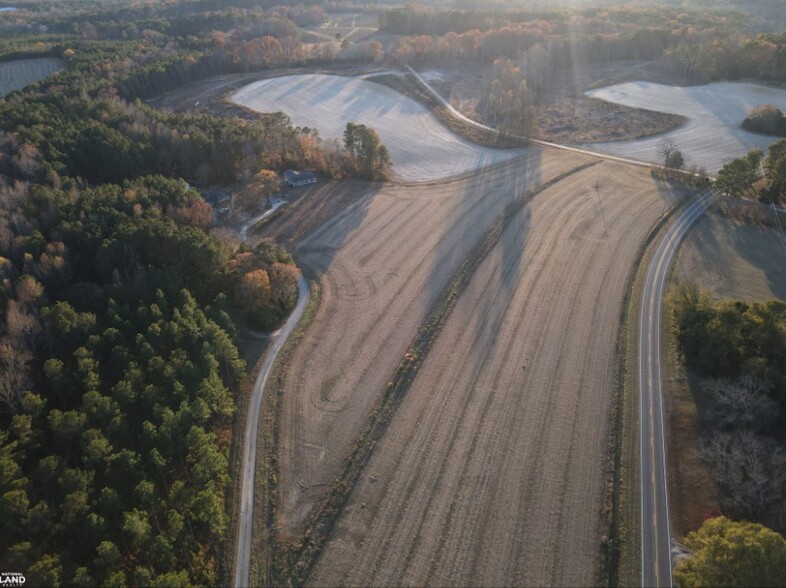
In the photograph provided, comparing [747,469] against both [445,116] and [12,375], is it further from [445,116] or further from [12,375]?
[445,116]

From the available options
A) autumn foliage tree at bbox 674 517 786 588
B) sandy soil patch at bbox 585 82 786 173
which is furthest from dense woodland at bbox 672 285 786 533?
sandy soil patch at bbox 585 82 786 173

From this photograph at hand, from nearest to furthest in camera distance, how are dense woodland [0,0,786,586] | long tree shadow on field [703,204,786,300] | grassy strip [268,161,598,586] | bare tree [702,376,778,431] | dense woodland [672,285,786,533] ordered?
dense woodland [0,0,786,586] < grassy strip [268,161,598,586] < dense woodland [672,285,786,533] < bare tree [702,376,778,431] < long tree shadow on field [703,204,786,300]

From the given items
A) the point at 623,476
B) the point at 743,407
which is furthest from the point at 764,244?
the point at 623,476

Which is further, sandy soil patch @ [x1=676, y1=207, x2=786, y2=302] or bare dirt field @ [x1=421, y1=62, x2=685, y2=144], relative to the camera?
bare dirt field @ [x1=421, y1=62, x2=685, y2=144]

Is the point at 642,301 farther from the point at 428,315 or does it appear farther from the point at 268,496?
the point at 268,496

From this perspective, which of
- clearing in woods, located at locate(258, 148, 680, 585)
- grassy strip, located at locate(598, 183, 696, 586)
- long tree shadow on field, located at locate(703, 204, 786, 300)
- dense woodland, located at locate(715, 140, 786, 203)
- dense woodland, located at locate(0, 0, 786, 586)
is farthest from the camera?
dense woodland, located at locate(715, 140, 786, 203)

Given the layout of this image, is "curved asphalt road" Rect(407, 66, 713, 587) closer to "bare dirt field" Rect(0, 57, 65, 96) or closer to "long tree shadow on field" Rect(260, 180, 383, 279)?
"long tree shadow on field" Rect(260, 180, 383, 279)

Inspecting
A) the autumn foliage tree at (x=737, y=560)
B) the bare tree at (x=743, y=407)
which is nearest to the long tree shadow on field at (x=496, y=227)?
the bare tree at (x=743, y=407)

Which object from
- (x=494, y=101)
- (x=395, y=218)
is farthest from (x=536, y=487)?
(x=494, y=101)
